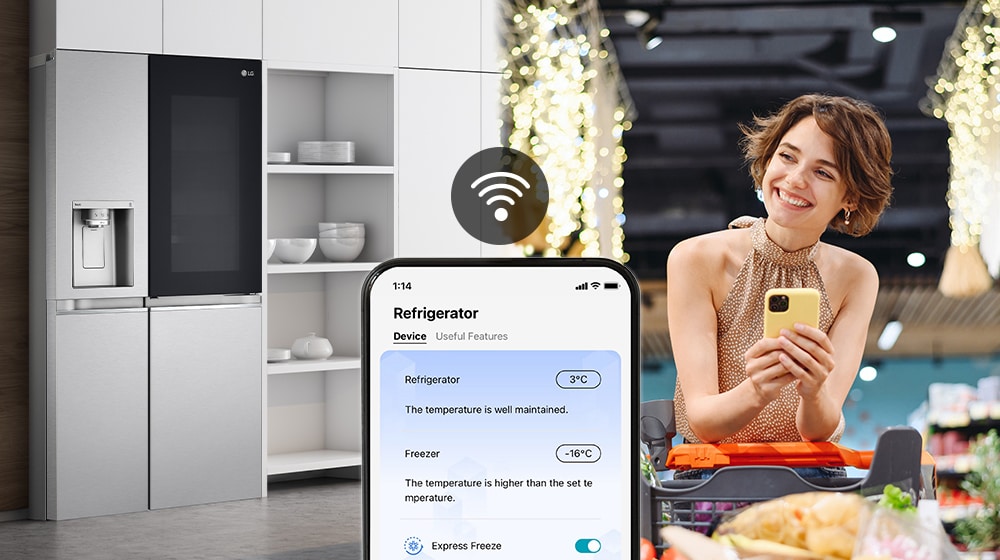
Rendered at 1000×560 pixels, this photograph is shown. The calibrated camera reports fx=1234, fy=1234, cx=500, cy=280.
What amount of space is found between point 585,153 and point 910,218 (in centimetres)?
108

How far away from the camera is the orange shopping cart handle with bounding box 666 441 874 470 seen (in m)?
2.31

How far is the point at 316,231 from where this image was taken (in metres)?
5.80

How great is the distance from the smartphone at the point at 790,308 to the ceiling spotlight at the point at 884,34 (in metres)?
1.46

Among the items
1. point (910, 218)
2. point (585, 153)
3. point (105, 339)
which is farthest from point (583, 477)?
point (105, 339)

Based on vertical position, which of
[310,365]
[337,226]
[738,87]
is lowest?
[310,365]

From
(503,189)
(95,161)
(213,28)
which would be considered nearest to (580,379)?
(503,189)

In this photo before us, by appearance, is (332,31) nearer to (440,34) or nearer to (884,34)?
(440,34)

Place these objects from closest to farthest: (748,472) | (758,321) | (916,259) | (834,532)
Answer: (834,532), (748,472), (758,321), (916,259)

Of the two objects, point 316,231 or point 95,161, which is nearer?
point 95,161

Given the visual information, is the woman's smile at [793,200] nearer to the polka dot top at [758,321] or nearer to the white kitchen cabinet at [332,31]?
the polka dot top at [758,321]

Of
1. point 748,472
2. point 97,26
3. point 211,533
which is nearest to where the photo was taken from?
point 748,472

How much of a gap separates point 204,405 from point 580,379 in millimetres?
4419

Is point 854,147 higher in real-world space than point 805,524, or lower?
higher

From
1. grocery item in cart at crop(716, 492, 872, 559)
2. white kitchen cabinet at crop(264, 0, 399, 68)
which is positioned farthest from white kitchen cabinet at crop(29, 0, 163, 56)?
grocery item in cart at crop(716, 492, 872, 559)
